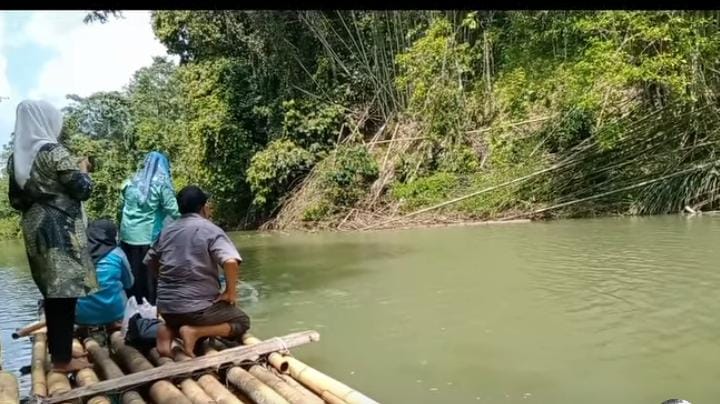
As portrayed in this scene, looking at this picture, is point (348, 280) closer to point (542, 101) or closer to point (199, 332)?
point (199, 332)

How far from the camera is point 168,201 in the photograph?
5.07 meters

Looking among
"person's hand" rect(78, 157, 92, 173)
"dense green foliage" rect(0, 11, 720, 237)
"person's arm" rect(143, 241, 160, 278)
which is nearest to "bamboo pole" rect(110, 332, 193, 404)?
"person's arm" rect(143, 241, 160, 278)

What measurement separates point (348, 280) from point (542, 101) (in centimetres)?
933

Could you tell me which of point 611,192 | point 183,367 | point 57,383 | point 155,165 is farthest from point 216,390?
point 611,192

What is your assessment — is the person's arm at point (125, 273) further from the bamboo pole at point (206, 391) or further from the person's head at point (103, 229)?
the bamboo pole at point (206, 391)

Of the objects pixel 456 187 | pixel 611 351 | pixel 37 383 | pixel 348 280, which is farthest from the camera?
pixel 456 187

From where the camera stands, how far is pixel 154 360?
402cm

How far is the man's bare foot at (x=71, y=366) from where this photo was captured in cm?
371

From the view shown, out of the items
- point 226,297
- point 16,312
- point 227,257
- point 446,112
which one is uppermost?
point 446,112

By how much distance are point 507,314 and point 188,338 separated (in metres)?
2.60

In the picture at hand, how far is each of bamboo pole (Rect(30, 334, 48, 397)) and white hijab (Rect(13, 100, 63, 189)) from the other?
0.99 meters

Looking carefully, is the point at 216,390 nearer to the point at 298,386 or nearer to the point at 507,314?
the point at 298,386

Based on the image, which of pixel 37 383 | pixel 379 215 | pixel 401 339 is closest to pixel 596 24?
pixel 379 215

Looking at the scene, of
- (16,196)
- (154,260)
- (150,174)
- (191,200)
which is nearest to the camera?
(16,196)
